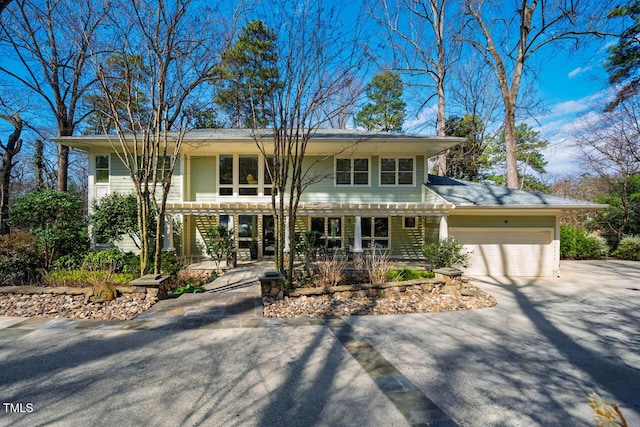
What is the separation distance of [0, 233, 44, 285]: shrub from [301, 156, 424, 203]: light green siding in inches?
315

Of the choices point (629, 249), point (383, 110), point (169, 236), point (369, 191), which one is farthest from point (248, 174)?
point (629, 249)

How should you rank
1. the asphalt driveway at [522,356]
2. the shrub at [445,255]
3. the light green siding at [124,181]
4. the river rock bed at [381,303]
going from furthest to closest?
the light green siding at [124,181]
the shrub at [445,255]
the river rock bed at [381,303]
the asphalt driveway at [522,356]

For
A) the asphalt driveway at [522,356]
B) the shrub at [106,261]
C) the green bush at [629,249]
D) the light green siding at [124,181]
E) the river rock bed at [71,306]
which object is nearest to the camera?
the asphalt driveway at [522,356]

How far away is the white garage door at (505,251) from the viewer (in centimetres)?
1033

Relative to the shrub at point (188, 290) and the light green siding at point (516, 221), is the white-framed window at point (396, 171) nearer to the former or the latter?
the light green siding at point (516, 221)

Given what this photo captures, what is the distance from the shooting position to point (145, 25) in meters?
7.45

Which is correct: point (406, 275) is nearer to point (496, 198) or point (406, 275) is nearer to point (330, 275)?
point (330, 275)

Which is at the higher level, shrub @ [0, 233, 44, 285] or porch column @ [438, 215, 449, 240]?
porch column @ [438, 215, 449, 240]

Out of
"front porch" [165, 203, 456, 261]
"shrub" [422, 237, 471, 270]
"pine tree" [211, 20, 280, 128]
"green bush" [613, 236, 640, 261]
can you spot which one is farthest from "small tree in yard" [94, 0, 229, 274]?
"green bush" [613, 236, 640, 261]

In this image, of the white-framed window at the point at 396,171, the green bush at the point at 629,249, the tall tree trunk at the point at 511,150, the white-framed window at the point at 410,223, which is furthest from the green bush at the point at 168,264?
the green bush at the point at 629,249

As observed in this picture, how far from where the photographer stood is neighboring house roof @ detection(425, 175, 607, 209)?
968cm

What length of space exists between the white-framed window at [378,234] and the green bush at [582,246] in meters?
9.18

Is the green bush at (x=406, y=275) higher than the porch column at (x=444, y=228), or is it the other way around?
the porch column at (x=444, y=228)

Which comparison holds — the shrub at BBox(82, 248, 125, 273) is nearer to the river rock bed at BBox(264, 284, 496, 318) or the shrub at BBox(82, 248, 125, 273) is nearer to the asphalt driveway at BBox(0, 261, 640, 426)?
the asphalt driveway at BBox(0, 261, 640, 426)
